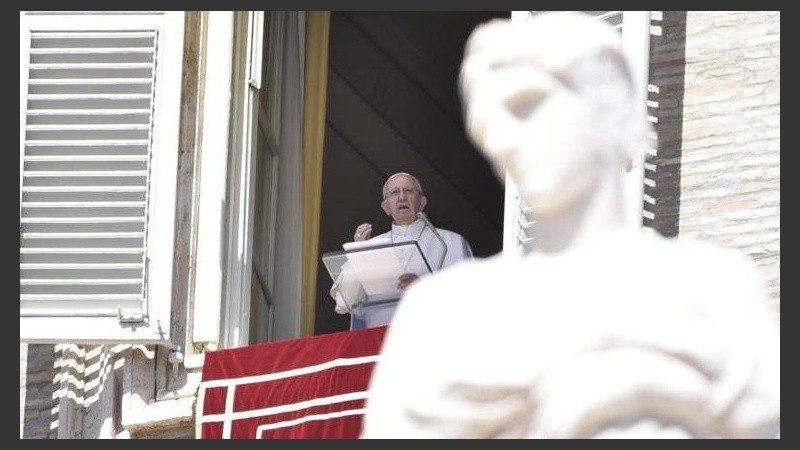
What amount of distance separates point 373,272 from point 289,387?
1.62 feet

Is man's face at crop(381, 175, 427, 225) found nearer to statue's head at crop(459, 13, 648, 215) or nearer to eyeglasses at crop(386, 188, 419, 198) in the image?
eyeglasses at crop(386, 188, 419, 198)

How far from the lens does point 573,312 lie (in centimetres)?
743

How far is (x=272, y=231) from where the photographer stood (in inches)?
583

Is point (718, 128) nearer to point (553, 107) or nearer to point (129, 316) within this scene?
point (129, 316)

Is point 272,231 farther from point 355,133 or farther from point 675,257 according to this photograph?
point 675,257

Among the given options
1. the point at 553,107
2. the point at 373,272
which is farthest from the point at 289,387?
the point at 553,107

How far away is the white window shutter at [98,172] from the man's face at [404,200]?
1.40 m

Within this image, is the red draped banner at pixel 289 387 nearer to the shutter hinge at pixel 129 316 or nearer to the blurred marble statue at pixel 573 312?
the shutter hinge at pixel 129 316

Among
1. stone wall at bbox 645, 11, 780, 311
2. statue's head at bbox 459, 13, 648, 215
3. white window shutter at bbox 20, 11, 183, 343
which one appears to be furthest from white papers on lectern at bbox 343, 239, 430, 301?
statue's head at bbox 459, 13, 648, 215

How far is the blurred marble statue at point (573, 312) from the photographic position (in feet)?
24.3

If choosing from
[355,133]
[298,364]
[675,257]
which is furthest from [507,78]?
[355,133]

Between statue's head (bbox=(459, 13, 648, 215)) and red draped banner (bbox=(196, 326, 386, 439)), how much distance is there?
16.5ft

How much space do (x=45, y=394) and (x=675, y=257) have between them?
6.57 metres

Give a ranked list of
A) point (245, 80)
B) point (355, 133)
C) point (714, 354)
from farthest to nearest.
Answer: point (355, 133) < point (245, 80) < point (714, 354)
